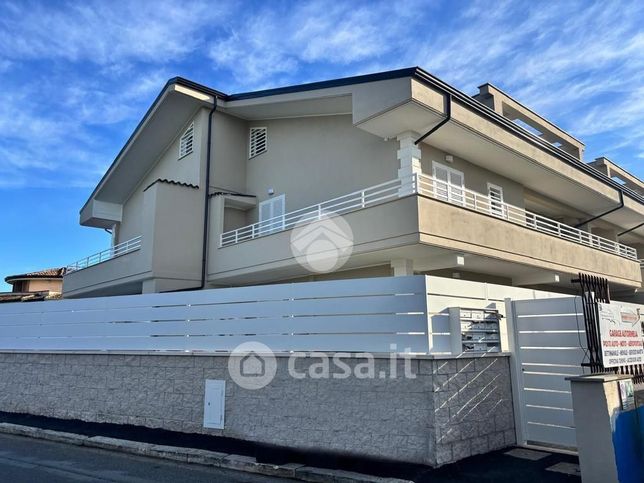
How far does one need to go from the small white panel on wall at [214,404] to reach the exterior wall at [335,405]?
97 millimetres

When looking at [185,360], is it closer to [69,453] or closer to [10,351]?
[69,453]

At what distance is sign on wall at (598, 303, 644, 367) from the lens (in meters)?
6.64

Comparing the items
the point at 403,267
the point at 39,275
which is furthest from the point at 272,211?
the point at 39,275

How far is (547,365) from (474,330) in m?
1.29

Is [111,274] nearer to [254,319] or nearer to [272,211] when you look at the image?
[272,211]

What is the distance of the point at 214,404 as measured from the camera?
26.5 feet

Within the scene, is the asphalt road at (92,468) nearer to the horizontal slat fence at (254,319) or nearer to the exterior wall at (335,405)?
the exterior wall at (335,405)

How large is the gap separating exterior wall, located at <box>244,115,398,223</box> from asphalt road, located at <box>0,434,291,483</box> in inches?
319

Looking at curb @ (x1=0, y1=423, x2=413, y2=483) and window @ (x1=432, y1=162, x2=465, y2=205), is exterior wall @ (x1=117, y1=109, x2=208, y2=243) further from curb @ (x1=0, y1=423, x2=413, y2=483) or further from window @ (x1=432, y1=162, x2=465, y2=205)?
curb @ (x1=0, y1=423, x2=413, y2=483)

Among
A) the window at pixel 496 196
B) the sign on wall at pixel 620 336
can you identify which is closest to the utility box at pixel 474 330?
the sign on wall at pixel 620 336

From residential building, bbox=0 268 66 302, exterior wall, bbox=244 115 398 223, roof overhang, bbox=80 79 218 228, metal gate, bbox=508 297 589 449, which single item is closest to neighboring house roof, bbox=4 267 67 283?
residential building, bbox=0 268 66 302

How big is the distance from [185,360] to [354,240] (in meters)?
4.73

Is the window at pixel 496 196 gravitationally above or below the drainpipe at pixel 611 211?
below

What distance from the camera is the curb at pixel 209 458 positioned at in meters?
6.08
